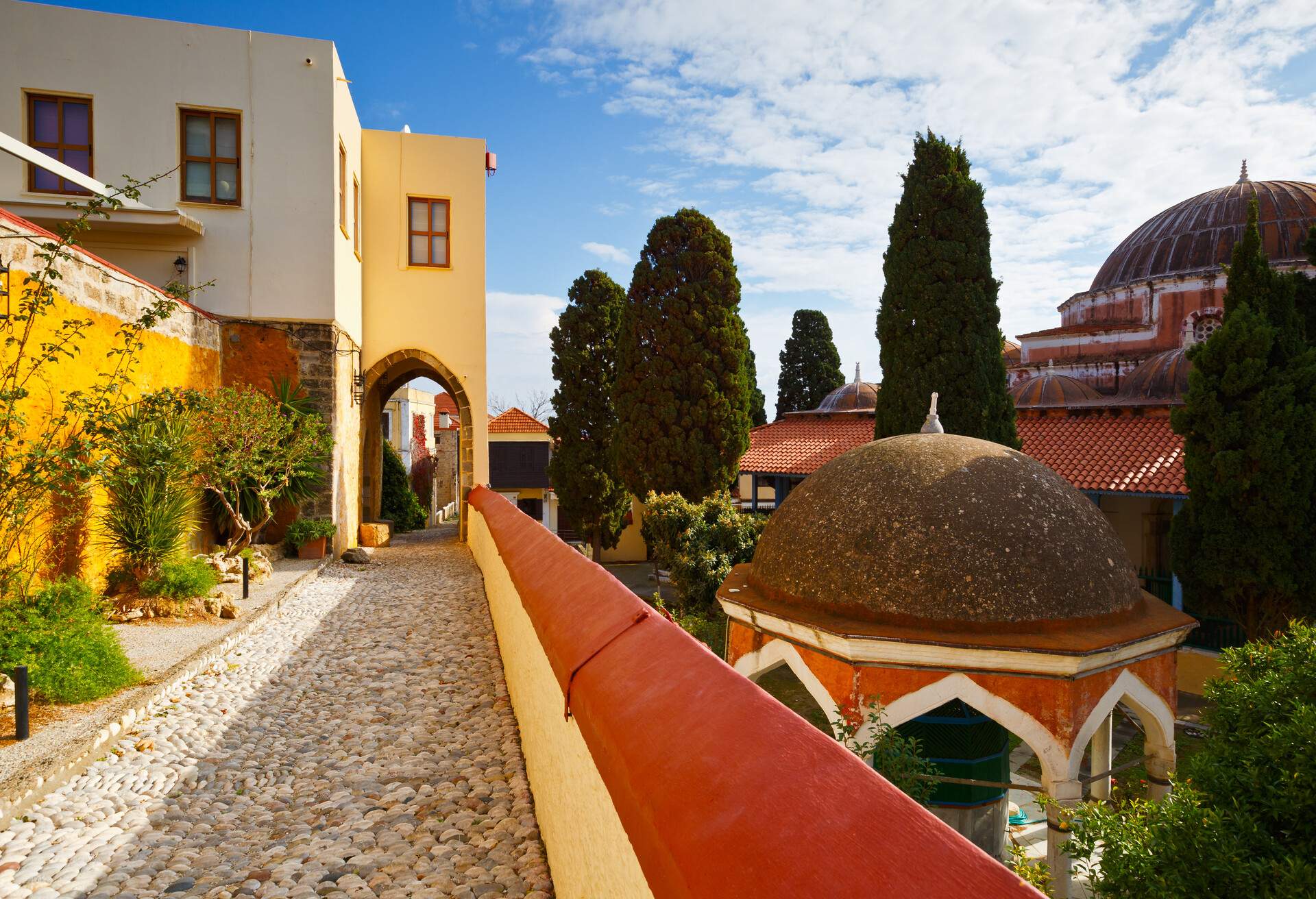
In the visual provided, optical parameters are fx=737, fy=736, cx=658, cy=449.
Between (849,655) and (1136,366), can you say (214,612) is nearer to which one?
(849,655)

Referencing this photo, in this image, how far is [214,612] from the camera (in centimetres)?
782

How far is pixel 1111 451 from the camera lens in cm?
1370

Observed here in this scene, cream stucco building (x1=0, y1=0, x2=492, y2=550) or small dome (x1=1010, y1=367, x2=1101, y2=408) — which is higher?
cream stucco building (x1=0, y1=0, x2=492, y2=550)

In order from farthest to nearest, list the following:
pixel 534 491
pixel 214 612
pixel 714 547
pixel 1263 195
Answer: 1. pixel 534 491
2. pixel 1263 195
3. pixel 714 547
4. pixel 214 612

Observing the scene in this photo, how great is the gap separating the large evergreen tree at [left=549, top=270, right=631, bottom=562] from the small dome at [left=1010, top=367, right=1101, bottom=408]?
11.8m

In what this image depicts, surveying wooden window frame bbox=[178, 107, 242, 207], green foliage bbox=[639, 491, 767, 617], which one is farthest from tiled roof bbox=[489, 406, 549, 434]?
green foliage bbox=[639, 491, 767, 617]

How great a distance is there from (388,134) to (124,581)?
11857 millimetres

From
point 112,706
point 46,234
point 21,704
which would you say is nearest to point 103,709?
point 112,706

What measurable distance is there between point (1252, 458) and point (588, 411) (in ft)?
48.5

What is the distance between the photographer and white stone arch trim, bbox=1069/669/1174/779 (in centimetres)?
434

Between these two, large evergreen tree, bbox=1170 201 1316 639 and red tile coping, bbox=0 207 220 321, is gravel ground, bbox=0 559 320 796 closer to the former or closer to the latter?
red tile coping, bbox=0 207 220 321

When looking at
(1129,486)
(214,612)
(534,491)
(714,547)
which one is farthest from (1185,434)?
(534,491)

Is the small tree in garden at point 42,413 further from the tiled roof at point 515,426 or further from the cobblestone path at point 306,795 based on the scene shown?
the tiled roof at point 515,426

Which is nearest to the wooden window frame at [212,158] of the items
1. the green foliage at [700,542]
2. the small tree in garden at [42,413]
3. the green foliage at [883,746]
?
the small tree in garden at [42,413]
